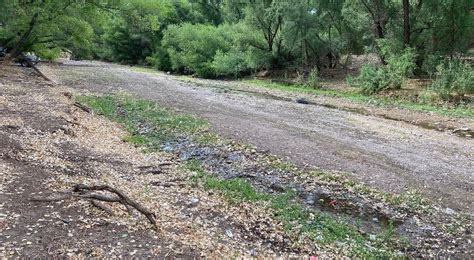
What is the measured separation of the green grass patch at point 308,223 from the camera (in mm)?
7258

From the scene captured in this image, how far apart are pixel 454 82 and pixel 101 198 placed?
1981 cm

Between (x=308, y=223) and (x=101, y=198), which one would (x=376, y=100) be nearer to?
(x=308, y=223)

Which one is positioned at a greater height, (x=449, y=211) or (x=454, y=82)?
(x=454, y=82)

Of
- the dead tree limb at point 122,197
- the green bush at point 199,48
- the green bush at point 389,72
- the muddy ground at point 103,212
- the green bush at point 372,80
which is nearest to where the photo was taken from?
the muddy ground at point 103,212

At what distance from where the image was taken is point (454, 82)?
72.4 feet

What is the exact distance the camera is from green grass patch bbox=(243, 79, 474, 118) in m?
20.6

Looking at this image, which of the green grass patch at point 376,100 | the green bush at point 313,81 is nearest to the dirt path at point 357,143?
the green grass patch at point 376,100

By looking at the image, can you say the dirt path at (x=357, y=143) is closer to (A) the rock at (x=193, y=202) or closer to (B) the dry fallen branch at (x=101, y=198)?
(A) the rock at (x=193, y=202)

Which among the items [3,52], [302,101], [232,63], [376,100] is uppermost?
[3,52]

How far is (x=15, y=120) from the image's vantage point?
12.4 m

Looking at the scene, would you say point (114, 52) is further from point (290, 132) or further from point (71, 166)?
point (71, 166)

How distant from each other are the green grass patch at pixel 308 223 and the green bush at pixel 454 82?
16096 mm

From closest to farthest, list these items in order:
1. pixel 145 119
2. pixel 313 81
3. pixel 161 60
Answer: pixel 145 119 < pixel 313 81 < pixel 161 60

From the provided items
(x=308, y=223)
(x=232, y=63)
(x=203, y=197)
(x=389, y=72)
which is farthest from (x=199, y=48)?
(x=308, y=223)
